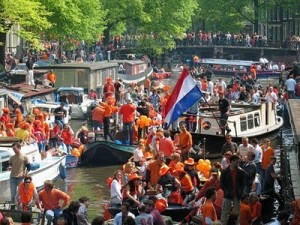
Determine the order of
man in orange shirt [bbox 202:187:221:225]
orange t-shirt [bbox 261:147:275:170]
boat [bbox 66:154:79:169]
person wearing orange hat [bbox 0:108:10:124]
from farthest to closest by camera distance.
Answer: boat [bbox 66:154:79:169], person wearing orange hat [bbox 0:108:10:124], orange t-shirt [bbox 261:147:275:170], man in orange shirt [bbox 202:187:221:225]

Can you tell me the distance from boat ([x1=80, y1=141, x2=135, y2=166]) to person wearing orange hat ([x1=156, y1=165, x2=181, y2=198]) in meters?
11.6

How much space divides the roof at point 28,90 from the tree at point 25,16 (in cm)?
339

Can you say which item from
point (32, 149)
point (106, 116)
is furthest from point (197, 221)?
point (106, 116)

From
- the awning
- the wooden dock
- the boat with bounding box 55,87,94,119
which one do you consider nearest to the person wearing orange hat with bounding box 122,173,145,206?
the wooden dock

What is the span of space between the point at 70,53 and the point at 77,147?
A: 46.3 m

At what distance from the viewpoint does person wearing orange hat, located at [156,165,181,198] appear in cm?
2711

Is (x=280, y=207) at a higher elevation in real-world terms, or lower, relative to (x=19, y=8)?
lower

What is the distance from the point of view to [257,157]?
3136 cm

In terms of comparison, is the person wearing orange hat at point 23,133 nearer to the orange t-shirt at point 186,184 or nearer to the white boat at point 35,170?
the white boat at point 35,170

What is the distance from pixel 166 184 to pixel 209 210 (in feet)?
14.2

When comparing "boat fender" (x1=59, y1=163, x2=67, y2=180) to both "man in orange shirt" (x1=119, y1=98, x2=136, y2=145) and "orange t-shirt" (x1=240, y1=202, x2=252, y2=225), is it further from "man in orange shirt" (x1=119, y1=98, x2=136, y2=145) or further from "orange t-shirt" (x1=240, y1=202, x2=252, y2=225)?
"orange t-shirt" (x1=240, y1=202, x2=252, y2=225)

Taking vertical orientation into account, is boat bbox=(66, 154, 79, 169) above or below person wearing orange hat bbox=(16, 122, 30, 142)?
below

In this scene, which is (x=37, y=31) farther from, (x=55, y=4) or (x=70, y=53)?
(x=70, y=53)

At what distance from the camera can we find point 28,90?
4825 cm
